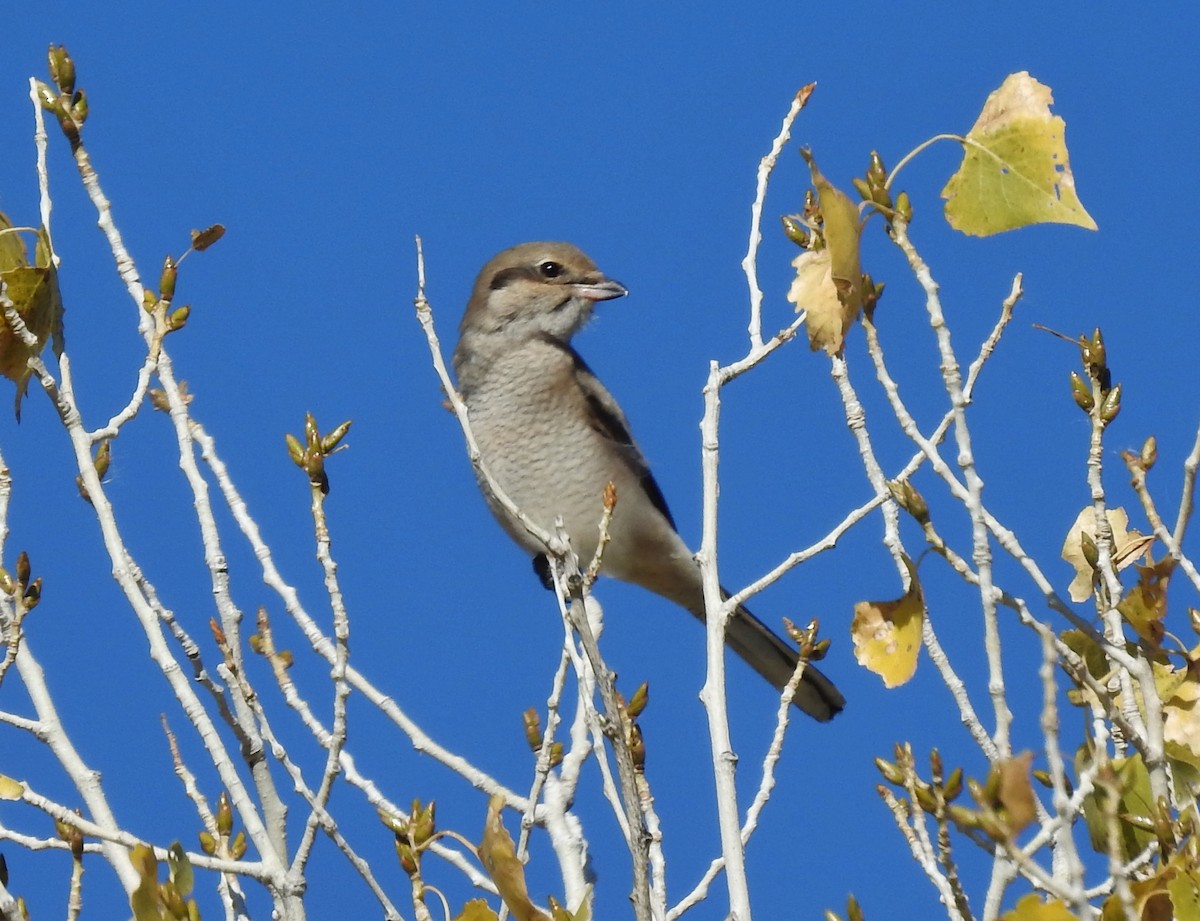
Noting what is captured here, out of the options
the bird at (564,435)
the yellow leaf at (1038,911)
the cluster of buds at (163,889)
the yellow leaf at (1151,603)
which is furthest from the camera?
the bird at (564,435)

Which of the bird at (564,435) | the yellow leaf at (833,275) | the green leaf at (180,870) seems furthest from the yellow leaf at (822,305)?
the bird at (564,435)

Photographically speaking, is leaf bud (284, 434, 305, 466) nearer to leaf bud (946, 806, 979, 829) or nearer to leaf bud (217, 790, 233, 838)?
leaf bud (217, 790, 233, 838)

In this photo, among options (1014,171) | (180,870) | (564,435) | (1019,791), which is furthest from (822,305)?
(564,435)

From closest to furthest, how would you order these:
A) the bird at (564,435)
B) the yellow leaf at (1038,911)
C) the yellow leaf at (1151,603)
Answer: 1. the yellow leaf at (1038,911)
2. the yellow leaf at (1151,603)
3. the bird at (564,435)

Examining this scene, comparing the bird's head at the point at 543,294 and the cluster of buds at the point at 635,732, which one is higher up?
the bird's head at the point at 543,294

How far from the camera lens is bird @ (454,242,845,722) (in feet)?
17.9

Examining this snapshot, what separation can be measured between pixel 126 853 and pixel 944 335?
1.69m

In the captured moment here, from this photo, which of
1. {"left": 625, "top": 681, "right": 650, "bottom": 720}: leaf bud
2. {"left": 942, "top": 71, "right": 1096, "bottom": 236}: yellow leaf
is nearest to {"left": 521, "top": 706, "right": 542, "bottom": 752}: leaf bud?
{"left": 625, "top": 681, "right": 650, "bottom": 720}: leaf bud

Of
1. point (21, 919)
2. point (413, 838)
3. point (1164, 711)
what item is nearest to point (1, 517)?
point (21, 919)

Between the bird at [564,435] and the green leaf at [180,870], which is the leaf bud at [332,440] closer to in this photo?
the green leaf at [180,870]

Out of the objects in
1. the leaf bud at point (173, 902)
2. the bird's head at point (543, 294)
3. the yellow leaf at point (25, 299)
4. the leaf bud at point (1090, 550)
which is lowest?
the leaf bud at point (173, 902)

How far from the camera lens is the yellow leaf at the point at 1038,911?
187 cm

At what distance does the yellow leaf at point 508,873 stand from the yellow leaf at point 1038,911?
2.37ft

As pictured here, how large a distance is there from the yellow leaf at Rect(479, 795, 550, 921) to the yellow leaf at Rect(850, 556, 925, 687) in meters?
0.60
